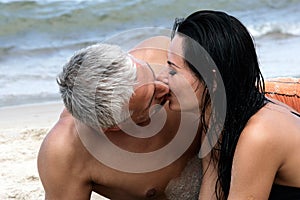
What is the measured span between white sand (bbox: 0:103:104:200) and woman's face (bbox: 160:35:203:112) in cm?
115

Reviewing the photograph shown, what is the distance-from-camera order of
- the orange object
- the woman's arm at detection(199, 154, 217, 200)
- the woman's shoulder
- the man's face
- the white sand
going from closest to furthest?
the woman's shoulder, the man's face, the woman's arm at detection(199, 154, 217, 200), the orange object, the white sand

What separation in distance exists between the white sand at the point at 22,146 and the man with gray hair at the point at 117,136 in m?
0.72

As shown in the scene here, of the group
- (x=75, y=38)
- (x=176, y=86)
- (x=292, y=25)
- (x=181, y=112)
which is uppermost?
(x=176, y=86)

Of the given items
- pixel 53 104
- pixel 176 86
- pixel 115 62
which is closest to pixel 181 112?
pixel 176 86

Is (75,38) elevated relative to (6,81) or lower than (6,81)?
lower

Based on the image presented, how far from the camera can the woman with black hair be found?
217cm

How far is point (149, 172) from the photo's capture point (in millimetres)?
2637

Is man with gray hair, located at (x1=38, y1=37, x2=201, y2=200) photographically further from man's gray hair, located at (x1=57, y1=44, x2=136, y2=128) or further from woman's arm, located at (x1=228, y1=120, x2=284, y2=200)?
woman's arm, located at (x1=228, y1=120, x2=284, y2=200)

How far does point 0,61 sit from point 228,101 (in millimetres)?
5099

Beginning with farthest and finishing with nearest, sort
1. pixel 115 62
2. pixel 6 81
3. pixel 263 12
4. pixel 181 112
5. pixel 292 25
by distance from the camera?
1. pixel 263 12
2. pixel 292 25
3. pixel 6 81
4. pixel 181 112
5. pixel 115 62

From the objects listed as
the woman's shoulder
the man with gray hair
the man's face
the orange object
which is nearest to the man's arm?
the man with gray hair

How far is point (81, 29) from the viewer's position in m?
8.77

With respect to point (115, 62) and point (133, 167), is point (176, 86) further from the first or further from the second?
point (133, 167)

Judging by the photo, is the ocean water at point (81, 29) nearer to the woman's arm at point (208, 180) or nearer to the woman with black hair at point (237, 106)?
the woman's arm at point (208, 180)
